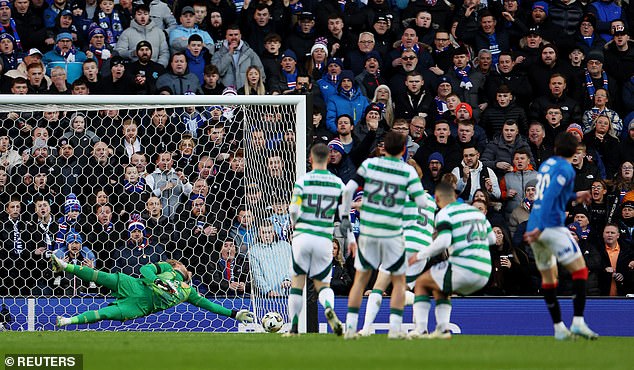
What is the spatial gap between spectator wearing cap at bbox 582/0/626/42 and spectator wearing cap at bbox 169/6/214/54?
626cm

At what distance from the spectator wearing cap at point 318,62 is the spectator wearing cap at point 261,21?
0.92 m

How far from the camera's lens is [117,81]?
54.3 feet

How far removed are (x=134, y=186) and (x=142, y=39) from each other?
343 centimetres

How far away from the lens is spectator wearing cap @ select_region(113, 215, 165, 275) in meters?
14.5

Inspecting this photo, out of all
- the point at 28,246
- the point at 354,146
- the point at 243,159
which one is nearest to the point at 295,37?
the point at 354,146

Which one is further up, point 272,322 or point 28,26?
point 28,26

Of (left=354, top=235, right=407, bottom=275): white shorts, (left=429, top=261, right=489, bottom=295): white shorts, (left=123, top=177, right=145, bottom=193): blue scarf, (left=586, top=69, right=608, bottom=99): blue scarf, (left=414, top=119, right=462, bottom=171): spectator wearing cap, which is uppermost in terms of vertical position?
(left=586, top=69, right=608, bottom=99): blue scarf

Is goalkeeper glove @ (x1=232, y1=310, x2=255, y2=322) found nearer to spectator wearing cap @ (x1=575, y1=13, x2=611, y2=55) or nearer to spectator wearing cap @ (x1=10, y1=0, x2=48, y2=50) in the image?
spectator wearing cap @ (x1=10, y1=0, x2=48, y2=50)

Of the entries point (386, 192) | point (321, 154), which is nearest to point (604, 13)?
point (321, 154)

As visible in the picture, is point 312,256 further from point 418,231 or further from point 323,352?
point 323,352

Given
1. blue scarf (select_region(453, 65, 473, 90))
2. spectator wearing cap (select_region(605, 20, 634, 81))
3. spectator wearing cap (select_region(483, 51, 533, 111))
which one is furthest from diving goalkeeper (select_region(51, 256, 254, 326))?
spectator wearing cap (select_region(605, 20, 634, 81))

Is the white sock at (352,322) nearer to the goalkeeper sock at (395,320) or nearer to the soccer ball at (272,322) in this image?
the goalkeeper sock at (395,320)

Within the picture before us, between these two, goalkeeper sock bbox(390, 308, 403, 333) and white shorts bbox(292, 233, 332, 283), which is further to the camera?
white shorts bbox(292, 233, 332, 283)

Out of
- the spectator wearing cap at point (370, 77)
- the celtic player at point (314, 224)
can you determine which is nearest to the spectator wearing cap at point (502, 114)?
the spectator wearing cap at point (370, 77)
